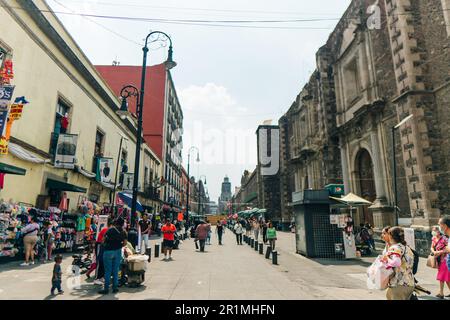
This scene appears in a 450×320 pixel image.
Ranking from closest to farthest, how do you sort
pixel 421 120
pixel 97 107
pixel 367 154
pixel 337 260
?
pixel 337 260
pixel 421 120
pixel 97 107
pixel 367 154

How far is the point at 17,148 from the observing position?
9516 mm

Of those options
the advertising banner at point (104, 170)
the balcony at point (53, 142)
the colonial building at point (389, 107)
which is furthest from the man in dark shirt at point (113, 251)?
the colonial building at point (389, 107)

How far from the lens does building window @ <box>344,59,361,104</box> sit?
71.3 feet

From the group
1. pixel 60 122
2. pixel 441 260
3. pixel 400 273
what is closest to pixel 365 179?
pixel 441 260

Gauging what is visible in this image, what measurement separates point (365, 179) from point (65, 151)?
63.1 feet

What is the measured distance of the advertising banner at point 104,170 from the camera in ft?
54.3

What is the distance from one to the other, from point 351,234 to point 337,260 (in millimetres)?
1324

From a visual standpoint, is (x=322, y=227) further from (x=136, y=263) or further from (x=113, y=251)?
(x=113, y=251)

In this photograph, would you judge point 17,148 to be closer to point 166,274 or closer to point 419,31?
point 166,274

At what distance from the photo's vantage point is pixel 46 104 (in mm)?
11688

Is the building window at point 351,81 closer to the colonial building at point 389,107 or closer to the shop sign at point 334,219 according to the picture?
the colonial building at point 389,107

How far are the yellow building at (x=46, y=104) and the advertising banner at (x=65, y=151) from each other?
25cm

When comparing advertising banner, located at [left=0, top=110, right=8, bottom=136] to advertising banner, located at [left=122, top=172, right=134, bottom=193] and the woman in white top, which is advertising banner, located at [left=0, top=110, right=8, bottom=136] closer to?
the woman in white top
